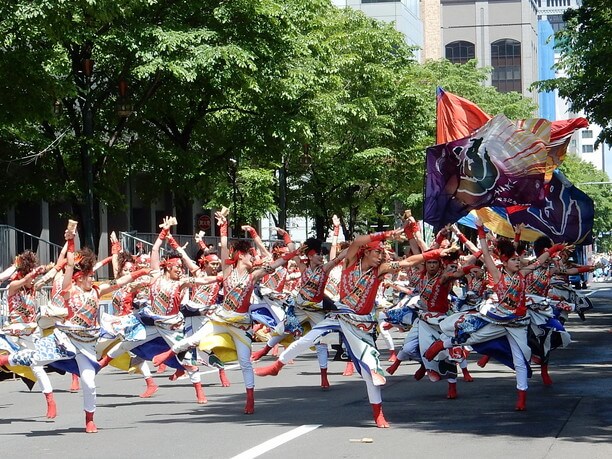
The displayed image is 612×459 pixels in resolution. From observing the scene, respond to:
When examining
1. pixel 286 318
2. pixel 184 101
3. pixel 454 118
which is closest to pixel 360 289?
pixel 286 318

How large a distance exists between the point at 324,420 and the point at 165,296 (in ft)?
11.3

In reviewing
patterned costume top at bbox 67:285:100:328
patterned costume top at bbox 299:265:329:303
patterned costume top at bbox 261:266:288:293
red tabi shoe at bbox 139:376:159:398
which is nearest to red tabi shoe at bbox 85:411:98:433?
patterned costume top at bbox 67:285:100:328

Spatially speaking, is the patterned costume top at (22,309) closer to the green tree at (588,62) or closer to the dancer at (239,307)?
the dancer at (239,307)

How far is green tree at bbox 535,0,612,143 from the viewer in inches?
1216

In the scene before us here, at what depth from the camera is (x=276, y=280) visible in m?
23.4

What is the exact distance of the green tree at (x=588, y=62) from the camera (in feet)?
101

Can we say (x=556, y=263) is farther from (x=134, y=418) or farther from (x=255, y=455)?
(x=255, y=455)

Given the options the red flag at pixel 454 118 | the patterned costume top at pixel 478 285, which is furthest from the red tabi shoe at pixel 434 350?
the red flag at pixel 454 118

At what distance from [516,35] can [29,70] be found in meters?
127

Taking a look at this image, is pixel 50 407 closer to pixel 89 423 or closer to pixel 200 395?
pixel 89 423

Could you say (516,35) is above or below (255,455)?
above

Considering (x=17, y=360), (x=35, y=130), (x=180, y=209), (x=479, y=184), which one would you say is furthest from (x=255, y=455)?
(x=180, y=209)

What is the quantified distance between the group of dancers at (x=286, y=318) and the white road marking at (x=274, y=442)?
2.38ft

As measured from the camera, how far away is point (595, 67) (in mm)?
32281
